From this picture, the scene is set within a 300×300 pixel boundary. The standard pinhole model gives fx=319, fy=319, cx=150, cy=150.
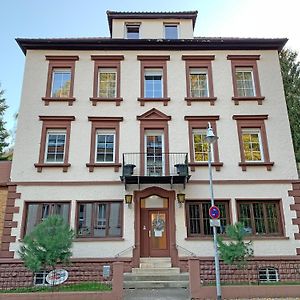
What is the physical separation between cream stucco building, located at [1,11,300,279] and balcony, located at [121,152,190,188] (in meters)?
0.05

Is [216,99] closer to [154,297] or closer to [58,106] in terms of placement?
[58,106]

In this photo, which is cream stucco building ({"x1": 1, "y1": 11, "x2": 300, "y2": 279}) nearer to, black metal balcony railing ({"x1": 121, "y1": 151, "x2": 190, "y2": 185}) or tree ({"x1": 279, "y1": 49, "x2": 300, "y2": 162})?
black metal balcony railing ({"x1": 121, "y1": 151, "x2": 190, "y2": 185})

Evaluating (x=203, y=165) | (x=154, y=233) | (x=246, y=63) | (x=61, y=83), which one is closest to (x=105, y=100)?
(x=61, y=83)

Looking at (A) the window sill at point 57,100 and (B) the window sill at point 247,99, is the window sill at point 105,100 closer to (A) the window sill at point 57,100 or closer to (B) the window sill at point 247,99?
(A) the window sill at point 57,100

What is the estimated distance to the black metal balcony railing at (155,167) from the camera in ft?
45.7

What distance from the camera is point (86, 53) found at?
1689cm

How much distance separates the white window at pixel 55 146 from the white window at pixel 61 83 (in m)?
2.02

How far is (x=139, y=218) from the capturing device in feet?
46.9

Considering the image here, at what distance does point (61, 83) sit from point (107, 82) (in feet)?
7.81

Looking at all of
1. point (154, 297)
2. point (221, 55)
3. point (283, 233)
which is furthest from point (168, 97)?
point (154, 297)

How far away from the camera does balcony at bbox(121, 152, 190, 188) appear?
1391cm

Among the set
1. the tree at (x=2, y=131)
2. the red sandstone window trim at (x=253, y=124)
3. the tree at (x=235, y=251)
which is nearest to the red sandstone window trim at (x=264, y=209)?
the red sandstone window trim at (x=253, y=124)

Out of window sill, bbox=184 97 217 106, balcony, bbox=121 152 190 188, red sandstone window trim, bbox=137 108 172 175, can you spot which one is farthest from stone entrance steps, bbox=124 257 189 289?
window sill, bbox=184 97 217 106

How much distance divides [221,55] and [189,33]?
2.50m
